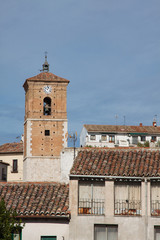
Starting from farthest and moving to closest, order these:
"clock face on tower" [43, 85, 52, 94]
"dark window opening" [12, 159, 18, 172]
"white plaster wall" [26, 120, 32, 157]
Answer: "dark window opening" [12, 159, 18, 172], "clock face on tower" [43, 85, 52, 94], "white plaster wall" [26, 120, 32, 157]

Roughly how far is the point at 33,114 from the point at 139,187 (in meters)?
45.3

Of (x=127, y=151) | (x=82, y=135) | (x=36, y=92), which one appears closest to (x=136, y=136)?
(x=82, y=135)

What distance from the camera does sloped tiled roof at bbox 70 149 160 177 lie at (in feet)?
118

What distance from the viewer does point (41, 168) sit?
77.6m

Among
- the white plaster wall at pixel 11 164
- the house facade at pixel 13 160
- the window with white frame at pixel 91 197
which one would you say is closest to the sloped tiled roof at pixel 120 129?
the house facade at pixel 13 160

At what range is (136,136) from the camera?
11225cm

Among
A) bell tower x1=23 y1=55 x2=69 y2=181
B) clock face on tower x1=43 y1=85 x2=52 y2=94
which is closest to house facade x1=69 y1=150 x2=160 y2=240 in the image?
bell tower x1=23 y1=55 x2=69 y2=181

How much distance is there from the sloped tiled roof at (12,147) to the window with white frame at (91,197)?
53559mm

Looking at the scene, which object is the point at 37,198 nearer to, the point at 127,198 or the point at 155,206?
the point at 127,198

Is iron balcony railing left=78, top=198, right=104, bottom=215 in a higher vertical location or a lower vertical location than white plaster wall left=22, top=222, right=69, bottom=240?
higher

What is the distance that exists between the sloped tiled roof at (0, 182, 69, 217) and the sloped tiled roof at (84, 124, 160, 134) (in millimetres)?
71582

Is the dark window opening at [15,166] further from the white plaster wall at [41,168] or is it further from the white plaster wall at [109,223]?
the white plaster wall at [109,223]

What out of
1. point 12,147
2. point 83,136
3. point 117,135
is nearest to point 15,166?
point 12,147

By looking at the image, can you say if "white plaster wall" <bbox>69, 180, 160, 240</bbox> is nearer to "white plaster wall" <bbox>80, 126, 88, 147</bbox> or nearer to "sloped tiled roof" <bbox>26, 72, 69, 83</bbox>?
"sloped tiled roof" <bbox>26, 72, 69, 83</bbox>
